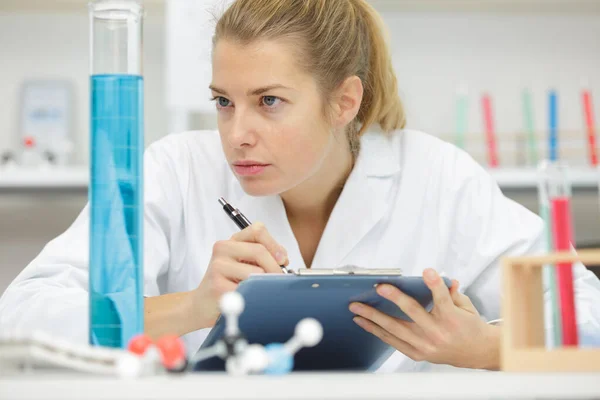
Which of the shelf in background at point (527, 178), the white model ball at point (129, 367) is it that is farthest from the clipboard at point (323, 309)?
the shelf in background at point (527, 178)

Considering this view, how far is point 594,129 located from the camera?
8.62 feet

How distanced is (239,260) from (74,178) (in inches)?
56.8

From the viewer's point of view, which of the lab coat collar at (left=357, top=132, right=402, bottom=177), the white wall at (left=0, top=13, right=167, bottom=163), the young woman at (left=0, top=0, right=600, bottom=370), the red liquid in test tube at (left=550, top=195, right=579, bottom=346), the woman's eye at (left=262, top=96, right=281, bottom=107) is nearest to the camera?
the red liquid in test tube at (left=550, top=195, right=579, bottom=346)

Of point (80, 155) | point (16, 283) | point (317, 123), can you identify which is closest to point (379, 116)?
point (317, 123)

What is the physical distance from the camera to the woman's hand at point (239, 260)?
1056 millimetres

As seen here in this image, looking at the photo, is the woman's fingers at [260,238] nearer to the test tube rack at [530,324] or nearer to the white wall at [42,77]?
the test tube rack at [530,324]

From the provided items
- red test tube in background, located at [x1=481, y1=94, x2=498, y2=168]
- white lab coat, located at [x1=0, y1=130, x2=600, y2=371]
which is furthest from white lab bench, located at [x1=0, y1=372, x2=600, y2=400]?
red test tube in background, located at [x1=481, y1=94, x2=498, y2=168]

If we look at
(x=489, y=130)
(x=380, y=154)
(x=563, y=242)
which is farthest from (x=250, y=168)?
(x=489, y=130)

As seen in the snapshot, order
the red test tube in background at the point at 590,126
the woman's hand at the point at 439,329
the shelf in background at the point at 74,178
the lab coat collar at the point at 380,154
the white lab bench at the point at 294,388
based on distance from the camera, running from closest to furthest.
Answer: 1. the white lab bench at the point at 294,388
2. the woman's hand at the point at 439,329
3. the lab coat collar at the point at 380,154
4. the shelf in background at the point at 74,178
5. the red test tube in background at the point at 590,126

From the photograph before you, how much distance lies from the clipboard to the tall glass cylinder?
0.13 metres

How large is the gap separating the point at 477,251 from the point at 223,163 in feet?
1.81

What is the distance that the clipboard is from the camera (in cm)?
85

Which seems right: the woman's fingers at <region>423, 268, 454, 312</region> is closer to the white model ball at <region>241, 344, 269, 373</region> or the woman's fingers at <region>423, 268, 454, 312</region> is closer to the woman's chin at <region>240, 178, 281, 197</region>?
the white model ball at <region>241, 344, 269, 373</region>

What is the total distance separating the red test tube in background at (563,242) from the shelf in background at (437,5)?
1971mm
